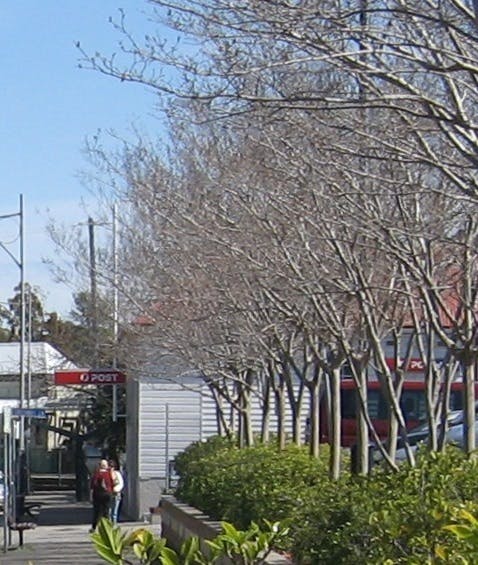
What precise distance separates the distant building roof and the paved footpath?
12.4 meters

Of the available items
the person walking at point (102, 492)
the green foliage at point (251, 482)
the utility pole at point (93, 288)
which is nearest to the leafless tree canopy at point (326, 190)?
the green foliage at point (251, 482)

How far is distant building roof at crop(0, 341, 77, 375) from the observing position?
201ft

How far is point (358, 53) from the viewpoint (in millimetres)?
9688

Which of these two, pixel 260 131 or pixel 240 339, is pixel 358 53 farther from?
pixel 240 339

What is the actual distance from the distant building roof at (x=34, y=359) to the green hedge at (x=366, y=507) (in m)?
39.2

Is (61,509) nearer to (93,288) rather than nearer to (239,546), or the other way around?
(93,288)

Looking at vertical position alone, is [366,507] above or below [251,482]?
above

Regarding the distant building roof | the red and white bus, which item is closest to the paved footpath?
the red and white bus

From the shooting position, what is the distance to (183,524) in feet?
67.5

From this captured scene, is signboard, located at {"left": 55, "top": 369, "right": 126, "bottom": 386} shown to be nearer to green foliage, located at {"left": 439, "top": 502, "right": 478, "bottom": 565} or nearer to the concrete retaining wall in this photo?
the concrete retaining wall

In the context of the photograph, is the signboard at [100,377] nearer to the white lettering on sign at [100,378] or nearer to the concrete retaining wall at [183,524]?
the white lettering on sign at [100,378]

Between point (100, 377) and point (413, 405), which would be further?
point (413, 405)

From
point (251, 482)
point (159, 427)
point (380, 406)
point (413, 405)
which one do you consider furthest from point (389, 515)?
point (413, 405)

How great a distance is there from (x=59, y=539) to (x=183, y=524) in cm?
1237
